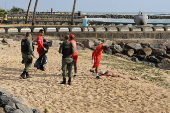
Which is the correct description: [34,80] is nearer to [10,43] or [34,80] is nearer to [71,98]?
[71,98]

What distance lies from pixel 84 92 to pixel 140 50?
16111 mm

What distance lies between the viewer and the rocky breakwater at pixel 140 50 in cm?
2303

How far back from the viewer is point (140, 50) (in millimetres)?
24781

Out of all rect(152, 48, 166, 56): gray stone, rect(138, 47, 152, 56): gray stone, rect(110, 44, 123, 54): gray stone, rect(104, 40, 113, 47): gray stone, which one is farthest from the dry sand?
rect(152, 48, 166, 56): gray stone

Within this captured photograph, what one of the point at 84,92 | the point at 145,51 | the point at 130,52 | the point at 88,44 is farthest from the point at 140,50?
the point at 84,92

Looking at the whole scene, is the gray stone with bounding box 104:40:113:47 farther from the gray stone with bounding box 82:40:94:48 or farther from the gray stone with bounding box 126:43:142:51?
the gray stone with bounding box 82:40:94:48

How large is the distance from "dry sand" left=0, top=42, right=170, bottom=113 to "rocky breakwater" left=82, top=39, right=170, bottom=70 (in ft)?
35.5

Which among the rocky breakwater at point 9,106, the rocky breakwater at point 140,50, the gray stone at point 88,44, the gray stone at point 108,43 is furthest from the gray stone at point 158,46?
the rocky breakwater at point 9,106

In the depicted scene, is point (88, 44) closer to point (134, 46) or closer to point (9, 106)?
point (134, 46)

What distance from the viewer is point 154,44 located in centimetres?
2683

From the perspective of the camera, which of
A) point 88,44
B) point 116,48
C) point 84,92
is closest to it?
point 84,92

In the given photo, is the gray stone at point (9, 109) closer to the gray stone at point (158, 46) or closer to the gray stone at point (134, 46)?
the gray stone at point (134, 46)

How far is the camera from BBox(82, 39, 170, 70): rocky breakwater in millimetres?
23034

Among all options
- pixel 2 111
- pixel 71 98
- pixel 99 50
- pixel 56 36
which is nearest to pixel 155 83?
pixel 99 50
